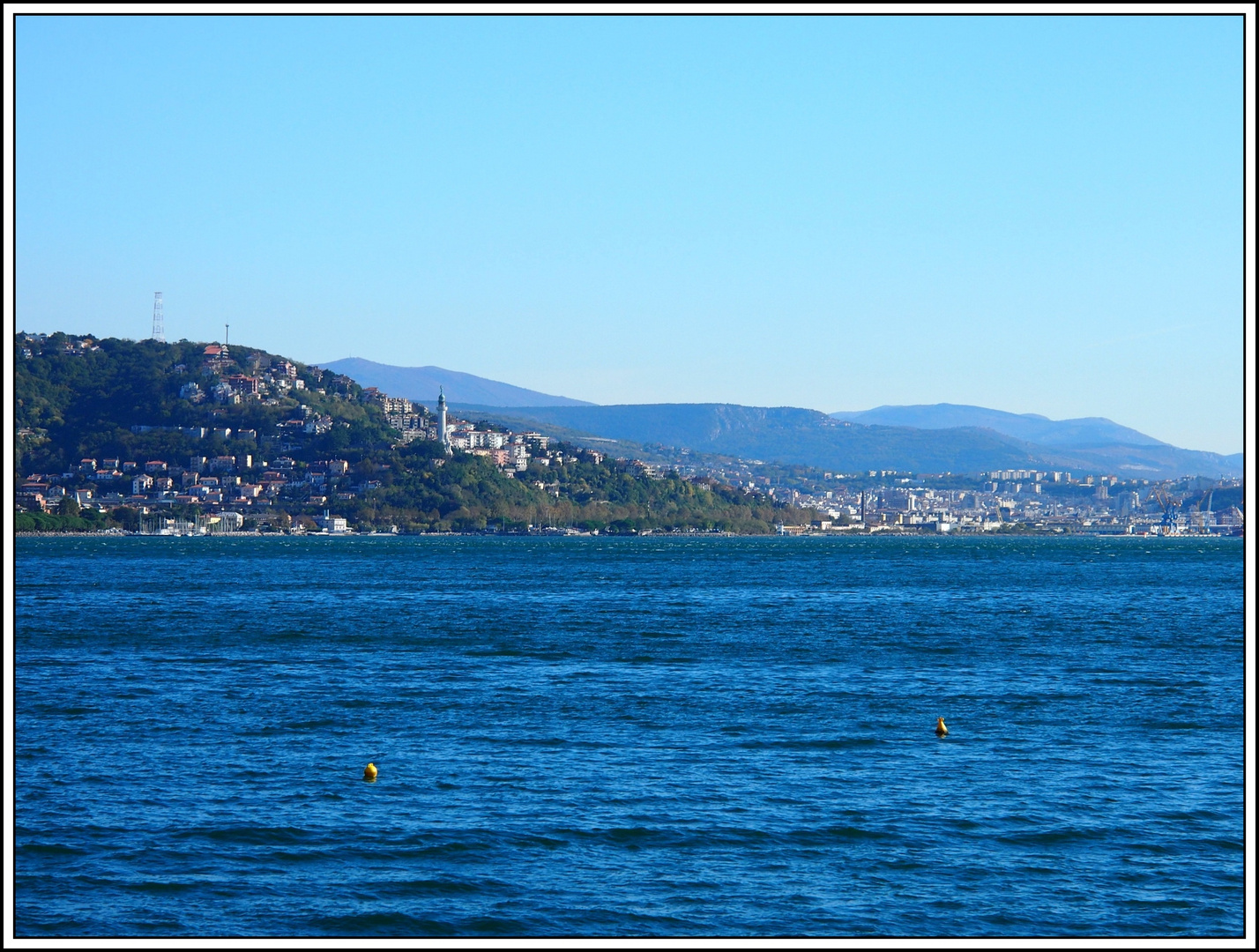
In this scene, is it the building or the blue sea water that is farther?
the building

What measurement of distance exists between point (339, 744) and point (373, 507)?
173 m

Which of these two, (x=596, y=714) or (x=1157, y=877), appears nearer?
(x=1157, y=877)

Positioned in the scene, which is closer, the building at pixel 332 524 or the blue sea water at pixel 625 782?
the blue sea water at pixel 625 782

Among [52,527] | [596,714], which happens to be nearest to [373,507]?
[52,527]

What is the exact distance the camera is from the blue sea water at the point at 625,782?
1533 centimetres

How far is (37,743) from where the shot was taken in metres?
23.6

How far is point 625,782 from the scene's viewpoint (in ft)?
68.2

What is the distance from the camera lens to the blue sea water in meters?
15.3

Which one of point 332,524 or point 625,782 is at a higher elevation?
point 625,782

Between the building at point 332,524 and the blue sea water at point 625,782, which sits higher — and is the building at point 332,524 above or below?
below

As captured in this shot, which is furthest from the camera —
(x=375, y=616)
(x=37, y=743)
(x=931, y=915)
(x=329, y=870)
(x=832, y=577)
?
(x=832, y=577)

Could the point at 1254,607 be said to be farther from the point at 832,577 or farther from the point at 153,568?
the point at 153,568

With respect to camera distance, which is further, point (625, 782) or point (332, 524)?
point (332, 524)

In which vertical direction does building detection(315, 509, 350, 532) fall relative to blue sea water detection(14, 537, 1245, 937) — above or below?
below
